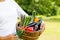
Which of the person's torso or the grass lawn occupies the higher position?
the person's torso

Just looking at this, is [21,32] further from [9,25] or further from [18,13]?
[18,13]

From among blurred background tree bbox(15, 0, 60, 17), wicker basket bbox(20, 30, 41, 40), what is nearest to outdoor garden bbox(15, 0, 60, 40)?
blurred background tree bbox(15, 0, 60, 17)

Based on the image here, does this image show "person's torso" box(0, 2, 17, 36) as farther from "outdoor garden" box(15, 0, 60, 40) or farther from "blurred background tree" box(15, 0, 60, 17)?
"blurred background tree" box(15, 0, 60, 17)

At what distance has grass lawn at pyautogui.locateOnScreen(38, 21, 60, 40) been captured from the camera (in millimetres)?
3183

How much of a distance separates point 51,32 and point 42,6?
2.44 ft

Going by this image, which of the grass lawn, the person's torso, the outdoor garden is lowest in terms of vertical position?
the grass lawn

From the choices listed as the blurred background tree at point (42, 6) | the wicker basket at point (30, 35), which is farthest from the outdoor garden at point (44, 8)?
the wicker basket at point (30, 35)

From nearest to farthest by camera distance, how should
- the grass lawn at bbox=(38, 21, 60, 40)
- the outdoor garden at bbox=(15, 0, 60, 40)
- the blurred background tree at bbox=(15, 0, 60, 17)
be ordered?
the grass lawn at bbox=(38, 21, 60, 40) → the outdoor garden at bbox=(15, 0, 60, 40) → the blurred background tree at bbox=(15, 0, 60, 17)

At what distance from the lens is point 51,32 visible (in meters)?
3.32

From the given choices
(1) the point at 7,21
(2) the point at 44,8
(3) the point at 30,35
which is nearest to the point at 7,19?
(1) the point at 7,21

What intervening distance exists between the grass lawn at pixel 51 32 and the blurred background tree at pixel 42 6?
31 cm

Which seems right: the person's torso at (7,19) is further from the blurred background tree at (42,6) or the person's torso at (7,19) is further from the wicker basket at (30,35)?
the blurred background tree at (42,6)

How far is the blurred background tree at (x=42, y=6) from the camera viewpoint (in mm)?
3887

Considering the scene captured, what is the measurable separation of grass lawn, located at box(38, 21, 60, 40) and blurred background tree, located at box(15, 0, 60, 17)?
0.31m
